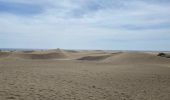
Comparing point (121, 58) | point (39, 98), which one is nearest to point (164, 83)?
point (39, 98)

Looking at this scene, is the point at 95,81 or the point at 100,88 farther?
the point at 95,81

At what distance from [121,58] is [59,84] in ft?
62.9

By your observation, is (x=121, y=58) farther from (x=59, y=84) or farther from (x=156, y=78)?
(x=59, y=84)

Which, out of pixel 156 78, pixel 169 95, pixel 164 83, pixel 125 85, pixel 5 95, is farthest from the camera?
pixel 156 78

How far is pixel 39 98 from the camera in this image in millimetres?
8117

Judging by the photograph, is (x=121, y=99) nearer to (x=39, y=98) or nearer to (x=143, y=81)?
(x=39, y=98)

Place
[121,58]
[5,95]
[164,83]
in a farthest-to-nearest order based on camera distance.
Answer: [121,58], [164,83], [5,95]

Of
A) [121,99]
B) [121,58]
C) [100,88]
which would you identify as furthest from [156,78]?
[121,58]

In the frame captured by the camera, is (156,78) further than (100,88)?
Yes

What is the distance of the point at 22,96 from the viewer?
8.14 metres

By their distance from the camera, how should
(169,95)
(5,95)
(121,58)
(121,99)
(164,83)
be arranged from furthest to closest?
1. (121,58)
2. (164,83)
3. (169,95)
4. (121,99)
5. (5,95)

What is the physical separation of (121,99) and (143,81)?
4.19 meters

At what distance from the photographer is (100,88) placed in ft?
34.8

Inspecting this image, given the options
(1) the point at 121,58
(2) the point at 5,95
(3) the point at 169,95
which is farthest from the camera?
(1) the point at 121,58
